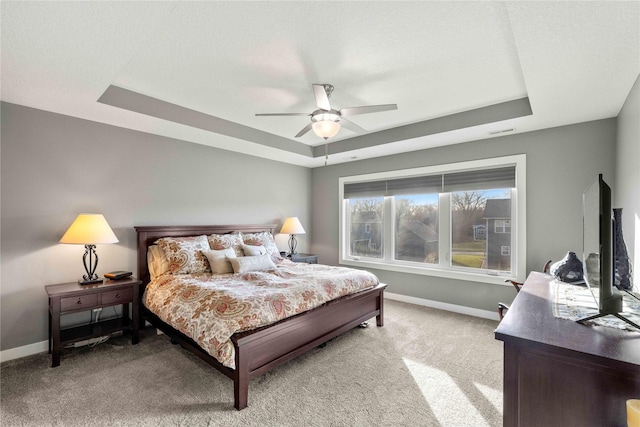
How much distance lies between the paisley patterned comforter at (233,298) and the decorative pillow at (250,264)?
0.49 feet

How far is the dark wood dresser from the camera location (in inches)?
42.0

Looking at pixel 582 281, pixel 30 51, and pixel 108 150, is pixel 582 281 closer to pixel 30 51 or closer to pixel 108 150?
pixel 30 51

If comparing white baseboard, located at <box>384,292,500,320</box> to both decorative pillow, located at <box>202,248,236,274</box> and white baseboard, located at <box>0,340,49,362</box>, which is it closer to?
decorative pillow, located at <box>202,248,236,274</box>

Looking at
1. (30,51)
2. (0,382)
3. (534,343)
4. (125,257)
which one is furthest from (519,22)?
(0,382)

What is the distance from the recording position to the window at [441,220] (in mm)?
3799

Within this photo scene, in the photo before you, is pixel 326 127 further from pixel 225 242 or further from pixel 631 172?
pixel 631 172

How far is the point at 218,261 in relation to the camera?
348 centimetres

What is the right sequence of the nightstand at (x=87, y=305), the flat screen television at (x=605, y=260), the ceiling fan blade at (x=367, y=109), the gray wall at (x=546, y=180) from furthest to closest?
the gray wall at (x=546, y=180) → the nightstand at (x=87, y=305) → the ceiling fan blade at (x=367, y=109) → the flat screen television at (x=605, y=260)

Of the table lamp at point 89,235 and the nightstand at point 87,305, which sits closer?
the nightstand at point 87,305

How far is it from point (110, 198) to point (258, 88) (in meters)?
2.18

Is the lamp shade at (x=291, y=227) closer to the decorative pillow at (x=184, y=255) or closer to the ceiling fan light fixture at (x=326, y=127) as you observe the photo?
the decorative pillow at (x=184, y=255)

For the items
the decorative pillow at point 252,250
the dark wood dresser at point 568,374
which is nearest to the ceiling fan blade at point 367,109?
the dark wood dresser at point 568,374

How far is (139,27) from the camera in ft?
5.81

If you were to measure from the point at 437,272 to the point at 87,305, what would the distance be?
168 inches
